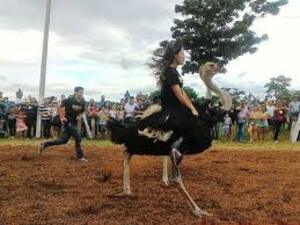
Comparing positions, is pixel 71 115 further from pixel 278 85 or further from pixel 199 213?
pixel 278 85

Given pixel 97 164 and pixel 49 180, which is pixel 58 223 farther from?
pixel 97 164

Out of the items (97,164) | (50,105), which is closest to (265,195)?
(97,164)

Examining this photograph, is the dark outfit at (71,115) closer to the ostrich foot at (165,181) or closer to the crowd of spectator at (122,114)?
the ostrich foot at (165,181)

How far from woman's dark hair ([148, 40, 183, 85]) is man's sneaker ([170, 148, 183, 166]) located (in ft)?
3.40

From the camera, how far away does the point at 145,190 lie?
10422 millimetres

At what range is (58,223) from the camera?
8062 mm

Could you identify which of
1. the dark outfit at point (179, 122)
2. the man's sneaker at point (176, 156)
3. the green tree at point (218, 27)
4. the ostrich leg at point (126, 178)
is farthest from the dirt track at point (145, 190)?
the green tree at point (218, 27)

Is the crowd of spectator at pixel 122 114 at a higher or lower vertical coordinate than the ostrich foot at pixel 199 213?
higher

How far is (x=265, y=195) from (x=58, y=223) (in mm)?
3743

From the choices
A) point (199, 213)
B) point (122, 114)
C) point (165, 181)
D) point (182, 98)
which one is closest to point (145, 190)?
point (165, 181)

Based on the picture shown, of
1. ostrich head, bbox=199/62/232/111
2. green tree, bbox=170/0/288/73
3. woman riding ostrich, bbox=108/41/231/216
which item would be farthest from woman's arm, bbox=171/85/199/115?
green tree, bbox=170/0/288/73

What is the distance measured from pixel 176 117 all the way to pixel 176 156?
55cm

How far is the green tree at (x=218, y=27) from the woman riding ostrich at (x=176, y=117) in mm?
24944

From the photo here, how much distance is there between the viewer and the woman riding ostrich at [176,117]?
882 cm
